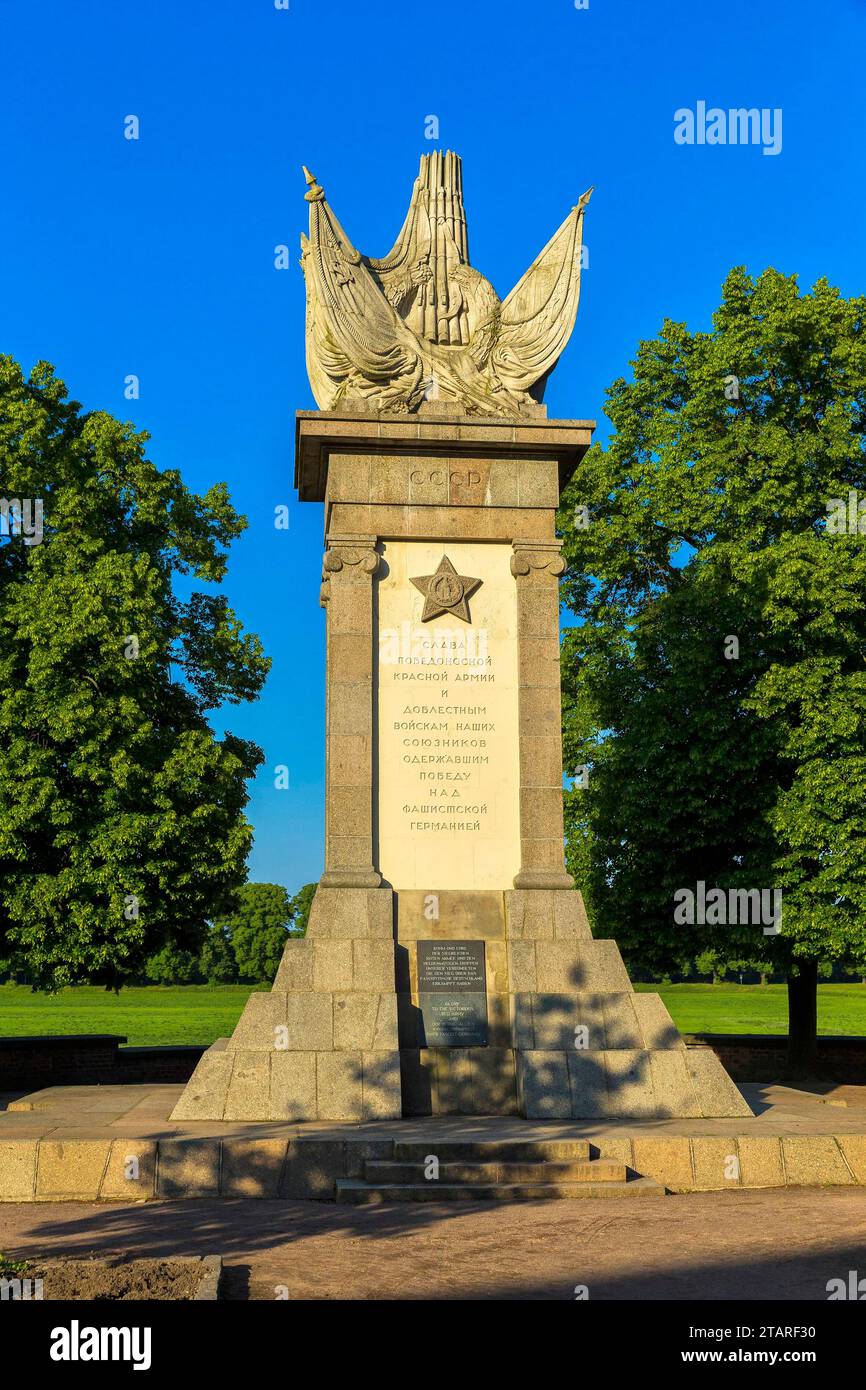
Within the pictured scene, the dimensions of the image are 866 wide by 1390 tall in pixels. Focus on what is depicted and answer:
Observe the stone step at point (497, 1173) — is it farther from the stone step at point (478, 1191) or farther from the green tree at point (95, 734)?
the green tree at point (95, 734)

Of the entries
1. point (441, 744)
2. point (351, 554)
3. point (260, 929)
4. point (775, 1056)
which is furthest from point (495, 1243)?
point (260, 929)

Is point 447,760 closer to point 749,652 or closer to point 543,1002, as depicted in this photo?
point 543,1002

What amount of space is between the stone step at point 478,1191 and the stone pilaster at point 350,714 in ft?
14.0

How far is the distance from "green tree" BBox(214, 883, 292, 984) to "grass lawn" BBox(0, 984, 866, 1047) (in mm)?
6053

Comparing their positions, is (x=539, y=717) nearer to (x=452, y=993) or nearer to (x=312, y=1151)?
(x=452, y=993)

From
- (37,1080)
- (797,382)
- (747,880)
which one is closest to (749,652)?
(747,880)

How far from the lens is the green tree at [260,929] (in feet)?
300

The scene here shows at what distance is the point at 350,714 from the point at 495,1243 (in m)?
7.17

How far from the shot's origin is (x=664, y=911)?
81.4 feet

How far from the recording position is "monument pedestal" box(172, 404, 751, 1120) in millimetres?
13586

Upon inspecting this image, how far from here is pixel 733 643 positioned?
23516 millimetres

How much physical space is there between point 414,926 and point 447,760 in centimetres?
195

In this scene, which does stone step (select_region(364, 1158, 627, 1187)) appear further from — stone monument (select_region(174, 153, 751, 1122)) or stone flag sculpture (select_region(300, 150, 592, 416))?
stone flag sculpture (select_region(300, 150, 592, 416))

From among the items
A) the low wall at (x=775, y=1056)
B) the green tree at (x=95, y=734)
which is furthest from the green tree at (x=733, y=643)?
the green tree at (x=95, y=734)
